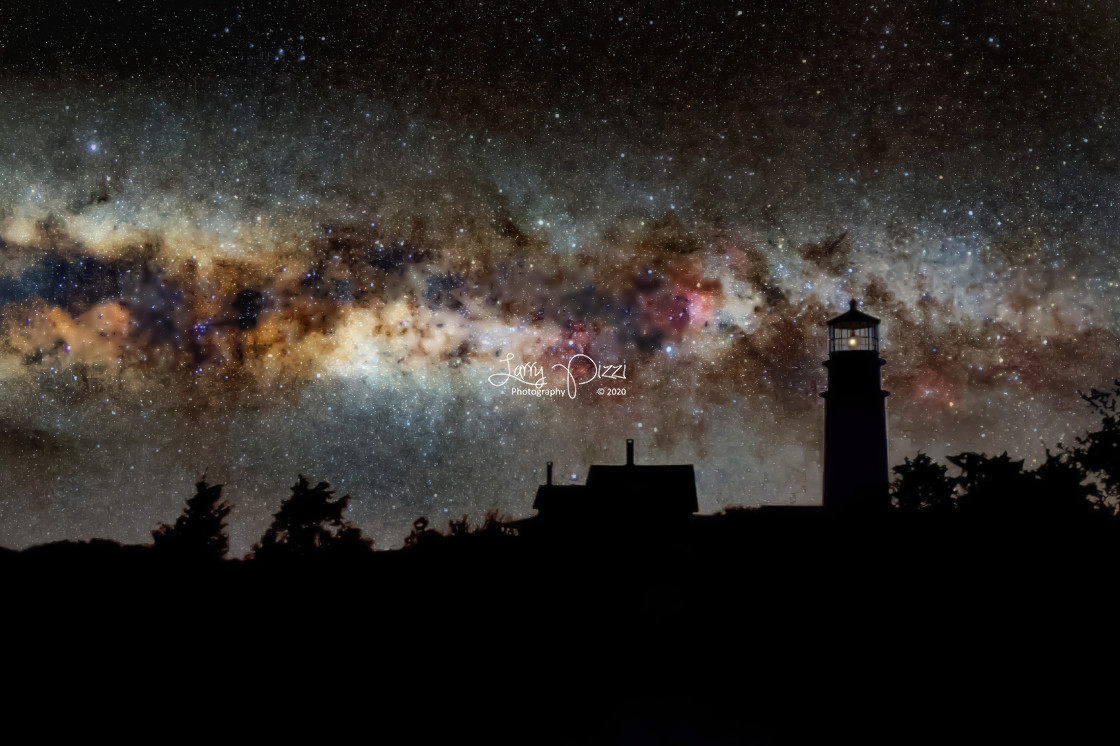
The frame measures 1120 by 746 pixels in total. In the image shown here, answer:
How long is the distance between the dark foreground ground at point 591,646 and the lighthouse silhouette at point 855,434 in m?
5.18

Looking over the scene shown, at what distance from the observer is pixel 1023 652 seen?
12.3m

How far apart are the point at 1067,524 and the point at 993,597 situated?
5.27 meters

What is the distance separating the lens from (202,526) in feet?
89.8

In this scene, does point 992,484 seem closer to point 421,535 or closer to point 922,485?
point 922,485

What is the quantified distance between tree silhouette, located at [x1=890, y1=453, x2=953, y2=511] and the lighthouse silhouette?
189 centimetres

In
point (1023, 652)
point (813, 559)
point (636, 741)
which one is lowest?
point (636, 741)

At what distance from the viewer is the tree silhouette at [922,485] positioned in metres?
24.9

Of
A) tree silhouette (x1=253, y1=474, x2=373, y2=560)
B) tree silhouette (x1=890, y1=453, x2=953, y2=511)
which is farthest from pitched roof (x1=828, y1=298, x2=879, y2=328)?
tree silhouette (x1=253, y1=474, x2=373, y2=560)

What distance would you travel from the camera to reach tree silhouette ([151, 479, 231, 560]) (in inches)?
1049

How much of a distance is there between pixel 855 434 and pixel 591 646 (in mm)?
14291

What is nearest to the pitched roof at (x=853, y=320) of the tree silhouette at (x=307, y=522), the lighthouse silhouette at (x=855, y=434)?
the lighthouse silhouette at (x=855, y=434)

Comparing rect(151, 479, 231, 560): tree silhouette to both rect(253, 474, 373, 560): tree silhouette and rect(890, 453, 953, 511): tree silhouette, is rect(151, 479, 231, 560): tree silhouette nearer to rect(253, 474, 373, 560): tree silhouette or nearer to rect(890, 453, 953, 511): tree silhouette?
rect(253, 474, 373, 560): tree silhouette

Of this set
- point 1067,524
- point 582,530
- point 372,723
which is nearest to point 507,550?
point 582,530

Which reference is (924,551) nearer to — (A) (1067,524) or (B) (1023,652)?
(A) (1067,524)
